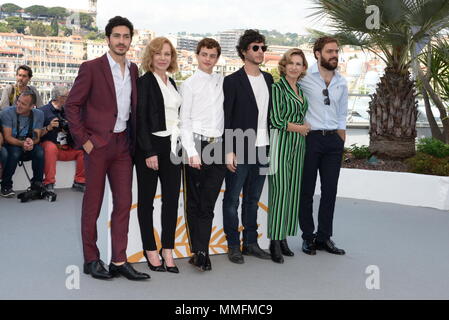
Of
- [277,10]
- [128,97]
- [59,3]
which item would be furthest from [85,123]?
[277,10]

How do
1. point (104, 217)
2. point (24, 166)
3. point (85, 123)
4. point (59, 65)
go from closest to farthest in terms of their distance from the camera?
1. point (85, 123)
2. point (104, 217)
3. point (24, 166)
4. point (59, 65)

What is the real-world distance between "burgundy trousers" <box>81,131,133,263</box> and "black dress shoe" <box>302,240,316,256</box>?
1.48 m

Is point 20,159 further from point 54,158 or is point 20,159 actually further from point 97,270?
point 97,270

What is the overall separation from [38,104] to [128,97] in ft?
14.5

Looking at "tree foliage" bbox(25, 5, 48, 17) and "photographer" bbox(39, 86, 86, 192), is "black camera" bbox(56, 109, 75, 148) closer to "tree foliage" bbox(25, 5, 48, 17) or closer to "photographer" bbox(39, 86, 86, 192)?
"photographer" bbox(39, 86, 86, 192)

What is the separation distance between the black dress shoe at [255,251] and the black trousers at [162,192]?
69 cm

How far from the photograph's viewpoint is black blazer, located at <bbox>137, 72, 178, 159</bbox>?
381 centimetres

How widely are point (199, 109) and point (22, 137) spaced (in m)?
3.55

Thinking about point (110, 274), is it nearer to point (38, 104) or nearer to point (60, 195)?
point (60, 195)

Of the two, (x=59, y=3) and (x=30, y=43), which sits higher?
(x=59, y=3)

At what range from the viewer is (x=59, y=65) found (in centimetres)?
6831

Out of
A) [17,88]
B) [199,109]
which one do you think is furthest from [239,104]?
[17,88]

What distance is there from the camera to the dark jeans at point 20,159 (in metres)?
6.69

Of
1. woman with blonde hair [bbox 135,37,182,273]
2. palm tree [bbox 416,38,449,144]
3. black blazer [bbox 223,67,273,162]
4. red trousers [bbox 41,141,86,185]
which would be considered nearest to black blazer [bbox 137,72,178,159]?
woman with blonde hair [bbox 135,37,182,273]
